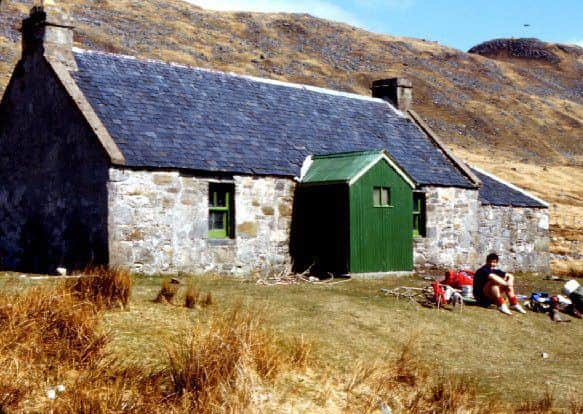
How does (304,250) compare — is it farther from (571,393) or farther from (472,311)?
(571,393)

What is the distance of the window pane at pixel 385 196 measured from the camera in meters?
17.8

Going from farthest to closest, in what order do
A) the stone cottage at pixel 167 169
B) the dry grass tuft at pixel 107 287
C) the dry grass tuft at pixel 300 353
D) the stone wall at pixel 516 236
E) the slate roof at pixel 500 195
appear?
1. the slate roof at pixel 500 195
2. the stone wall at pixel 516 236
3. the stone cottage at pixel 167 169
4. the dry grass tuft at pixel 107 287
5. the dry grass tuft at pixel 300 353

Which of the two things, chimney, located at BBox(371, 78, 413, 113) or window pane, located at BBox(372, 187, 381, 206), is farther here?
chimney, located at BBox(371, 78, 413, 113)

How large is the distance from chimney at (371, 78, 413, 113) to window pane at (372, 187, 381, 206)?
22.7ft

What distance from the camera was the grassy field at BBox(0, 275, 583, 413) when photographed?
8180 mm

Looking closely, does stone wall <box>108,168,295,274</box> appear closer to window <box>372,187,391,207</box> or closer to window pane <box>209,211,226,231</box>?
window pane <box>209,211,226,231</box>

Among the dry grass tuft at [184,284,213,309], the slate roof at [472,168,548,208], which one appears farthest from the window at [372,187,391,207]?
the dry grass tuft at [184,284,213,309]

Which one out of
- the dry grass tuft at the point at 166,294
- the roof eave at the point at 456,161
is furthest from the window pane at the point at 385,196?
the dry grass tuft at the point at 166,294

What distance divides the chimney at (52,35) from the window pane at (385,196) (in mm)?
7756

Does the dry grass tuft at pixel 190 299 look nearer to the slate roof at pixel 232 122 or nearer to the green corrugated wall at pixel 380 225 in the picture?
the slate roof at pixel 232 122

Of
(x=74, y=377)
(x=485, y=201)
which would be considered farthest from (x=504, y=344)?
(x=485, y=201)

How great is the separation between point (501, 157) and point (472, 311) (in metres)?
31.7

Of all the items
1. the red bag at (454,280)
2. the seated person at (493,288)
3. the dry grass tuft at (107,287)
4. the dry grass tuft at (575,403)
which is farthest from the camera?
the red bag at (454,280)

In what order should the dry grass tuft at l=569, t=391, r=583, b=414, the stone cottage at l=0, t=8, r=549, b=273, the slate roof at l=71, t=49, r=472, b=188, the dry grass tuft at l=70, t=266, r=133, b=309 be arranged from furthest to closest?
1. the slate roof at l=71, t=49, r=472, b=188
2. the stone cottage at l=0, t=8, r=549, b=273
3. the dry grass tuft at l=70, t=266, r=133, b=309
4. the dry grass tuft at l=569, t=391, r=583, b=414
